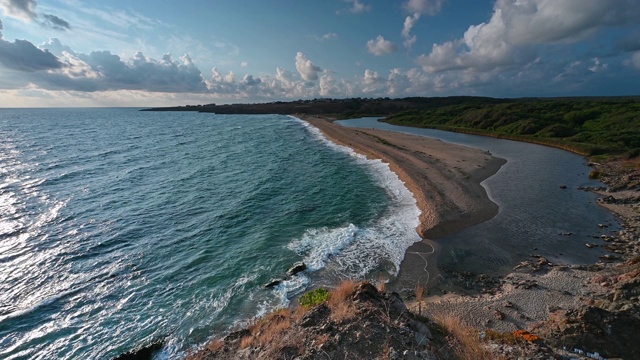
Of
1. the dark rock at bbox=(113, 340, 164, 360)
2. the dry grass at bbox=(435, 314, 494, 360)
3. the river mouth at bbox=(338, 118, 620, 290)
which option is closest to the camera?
the dry grass at bbox=(435, 314, 494, 360)

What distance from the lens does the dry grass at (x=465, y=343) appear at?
8.83 meters

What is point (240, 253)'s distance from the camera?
827 inches

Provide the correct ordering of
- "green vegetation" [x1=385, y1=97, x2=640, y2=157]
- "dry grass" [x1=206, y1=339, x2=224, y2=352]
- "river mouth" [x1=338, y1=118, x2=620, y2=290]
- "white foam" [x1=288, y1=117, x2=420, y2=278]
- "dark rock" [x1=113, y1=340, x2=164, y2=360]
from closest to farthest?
"dry grass" [x1=206, y1=339, x2=224, y2=352], "dark rock" [x1=113, y1=340, x2=164, y2=360], "river mouth" [x1=338, y1=118, x2=620, y2=290], "white foam" [x1=288, y1=117, x2=420, y2=278], "green vegetation" [x1=385, y1=97, x2=640, y2=157]

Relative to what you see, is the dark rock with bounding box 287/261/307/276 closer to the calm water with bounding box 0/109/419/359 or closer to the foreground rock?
the calm water with bounding box 0/109/419/359

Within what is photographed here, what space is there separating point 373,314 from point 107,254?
19.4m

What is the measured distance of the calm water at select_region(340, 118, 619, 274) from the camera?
19.7 meters

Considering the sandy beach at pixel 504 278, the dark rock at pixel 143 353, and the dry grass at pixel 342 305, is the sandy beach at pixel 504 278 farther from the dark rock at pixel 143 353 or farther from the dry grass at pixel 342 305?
the dark rock at pixel 143 353

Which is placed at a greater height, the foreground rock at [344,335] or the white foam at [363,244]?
the foreground rock at [344,335]

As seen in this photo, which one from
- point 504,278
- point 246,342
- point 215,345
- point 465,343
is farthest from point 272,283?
point 504,278

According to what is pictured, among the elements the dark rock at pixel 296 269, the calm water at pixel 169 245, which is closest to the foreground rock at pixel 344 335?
the calm water at pixel 169 245

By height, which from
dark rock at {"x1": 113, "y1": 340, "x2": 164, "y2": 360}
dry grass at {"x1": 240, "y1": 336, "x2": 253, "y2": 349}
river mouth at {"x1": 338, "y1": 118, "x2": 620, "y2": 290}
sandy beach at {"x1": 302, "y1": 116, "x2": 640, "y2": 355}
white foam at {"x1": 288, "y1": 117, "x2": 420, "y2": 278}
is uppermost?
dry grass at {"x1": 240, "y1": 336, "x2": 253, "y2": 349}

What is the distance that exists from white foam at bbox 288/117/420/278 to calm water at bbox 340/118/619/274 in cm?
300

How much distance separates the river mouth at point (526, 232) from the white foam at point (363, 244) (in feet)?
4.54

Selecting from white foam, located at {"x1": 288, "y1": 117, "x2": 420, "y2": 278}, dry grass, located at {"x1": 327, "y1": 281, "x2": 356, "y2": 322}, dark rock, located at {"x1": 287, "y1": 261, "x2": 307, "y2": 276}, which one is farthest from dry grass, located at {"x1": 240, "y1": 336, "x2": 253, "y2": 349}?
white foam, located at {"x1": 288, "y1": 117, "x2": 420, "y2": 278}
